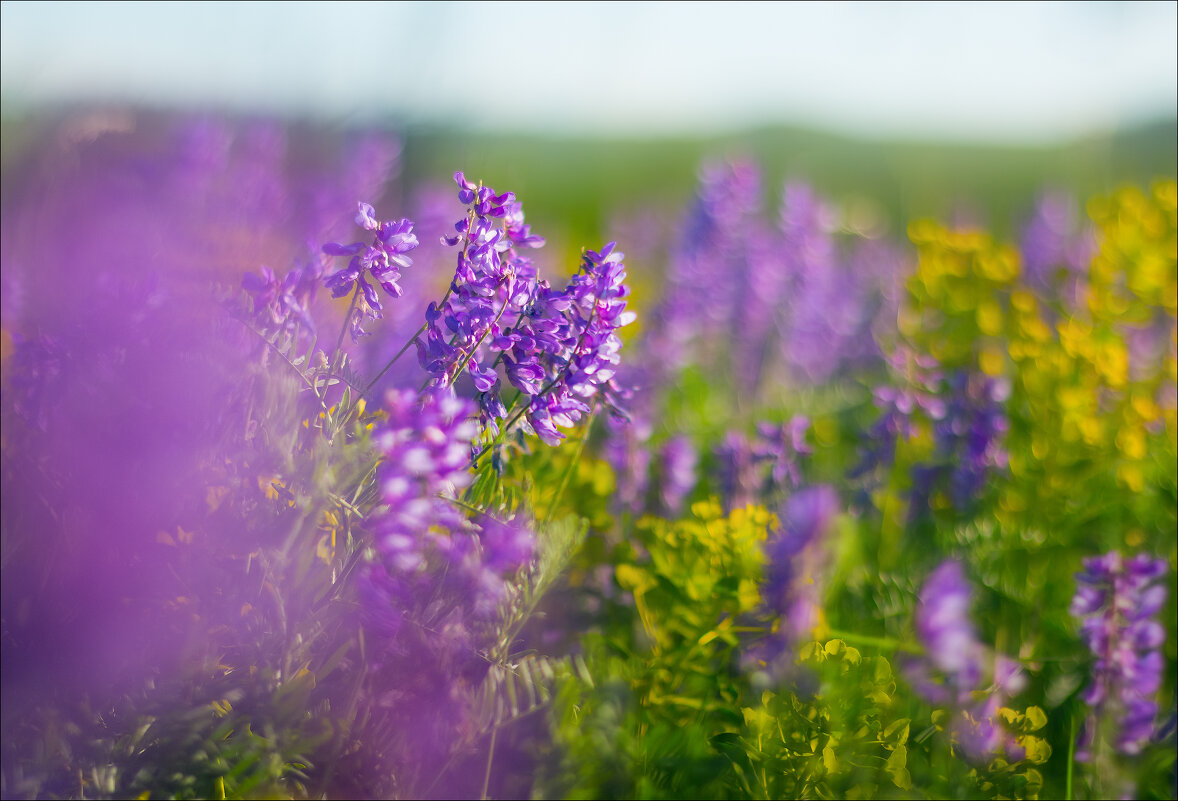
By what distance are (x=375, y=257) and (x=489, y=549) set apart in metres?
0.43

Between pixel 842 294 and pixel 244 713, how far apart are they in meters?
4.08

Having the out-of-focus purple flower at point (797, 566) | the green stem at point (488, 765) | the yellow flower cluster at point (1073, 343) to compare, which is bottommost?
the green stem at point (488, 765)

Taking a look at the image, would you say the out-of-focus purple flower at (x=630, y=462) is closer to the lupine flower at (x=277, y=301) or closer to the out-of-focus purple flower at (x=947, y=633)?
the out-of-focus purple flower at (x=947, y=633)

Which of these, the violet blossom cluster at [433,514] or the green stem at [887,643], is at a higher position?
the violet blossom cluster at [433,514]

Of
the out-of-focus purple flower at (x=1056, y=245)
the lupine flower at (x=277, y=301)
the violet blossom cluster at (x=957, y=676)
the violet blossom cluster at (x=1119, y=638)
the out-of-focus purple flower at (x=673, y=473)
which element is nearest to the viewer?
the lupine flower at (x=277, y=301)

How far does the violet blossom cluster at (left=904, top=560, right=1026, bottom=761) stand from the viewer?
1.52 m

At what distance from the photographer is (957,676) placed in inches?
66.7

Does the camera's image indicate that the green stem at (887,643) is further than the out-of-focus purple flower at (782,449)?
No

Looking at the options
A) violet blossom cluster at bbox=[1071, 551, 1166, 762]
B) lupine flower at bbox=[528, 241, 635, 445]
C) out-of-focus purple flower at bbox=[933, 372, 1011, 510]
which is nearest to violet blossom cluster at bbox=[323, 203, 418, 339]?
lupine flower at bbox=[528, 241, 635, 445]

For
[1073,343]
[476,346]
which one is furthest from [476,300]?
[1073,343]

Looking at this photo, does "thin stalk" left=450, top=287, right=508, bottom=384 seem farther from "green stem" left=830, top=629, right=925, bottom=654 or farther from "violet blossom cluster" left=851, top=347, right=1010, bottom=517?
"violet blossom cluster" left=851, top=347, right=1010, bottom=517

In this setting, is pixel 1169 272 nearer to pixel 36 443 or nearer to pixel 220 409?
pixel 220 409

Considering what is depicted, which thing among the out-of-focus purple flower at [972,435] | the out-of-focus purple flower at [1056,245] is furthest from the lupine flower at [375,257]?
the out-of-focus purple flower at [1056,245]

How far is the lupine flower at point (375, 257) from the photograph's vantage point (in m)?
1.25
